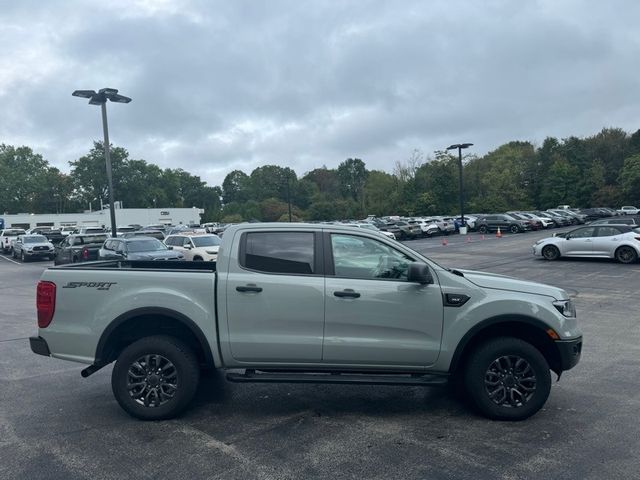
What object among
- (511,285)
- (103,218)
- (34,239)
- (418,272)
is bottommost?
(511,285)

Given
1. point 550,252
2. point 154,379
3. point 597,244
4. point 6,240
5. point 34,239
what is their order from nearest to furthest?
point 154,379, point 597,244, point 550,252, point 34,239, point 6,240

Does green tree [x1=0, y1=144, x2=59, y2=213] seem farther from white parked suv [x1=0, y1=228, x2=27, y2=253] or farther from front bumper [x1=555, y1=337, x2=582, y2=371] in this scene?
front bumper [x1=555, y1=337, x2=582, y2=371]

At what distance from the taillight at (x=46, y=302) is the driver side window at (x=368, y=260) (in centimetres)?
272

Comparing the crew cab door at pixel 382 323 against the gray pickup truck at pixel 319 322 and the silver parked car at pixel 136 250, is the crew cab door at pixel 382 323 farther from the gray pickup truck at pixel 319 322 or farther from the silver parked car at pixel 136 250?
the silver parked car at pixel 136 250

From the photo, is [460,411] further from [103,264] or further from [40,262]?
[40,262]

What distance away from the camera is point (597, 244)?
19.6 m

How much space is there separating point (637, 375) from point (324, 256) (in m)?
4.09

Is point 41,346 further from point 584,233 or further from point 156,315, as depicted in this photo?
point 584,233

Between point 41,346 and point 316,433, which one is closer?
point 316,433

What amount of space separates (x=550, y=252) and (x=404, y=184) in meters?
61.8

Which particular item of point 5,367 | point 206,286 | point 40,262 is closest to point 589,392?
point 206,286

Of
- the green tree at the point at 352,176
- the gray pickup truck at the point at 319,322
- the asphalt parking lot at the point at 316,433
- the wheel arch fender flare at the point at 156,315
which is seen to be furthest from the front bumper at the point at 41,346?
the green tree at the point at 352,176

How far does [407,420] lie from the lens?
4.95m

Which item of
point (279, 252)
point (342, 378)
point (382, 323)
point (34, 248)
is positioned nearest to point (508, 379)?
point (382, 323)
